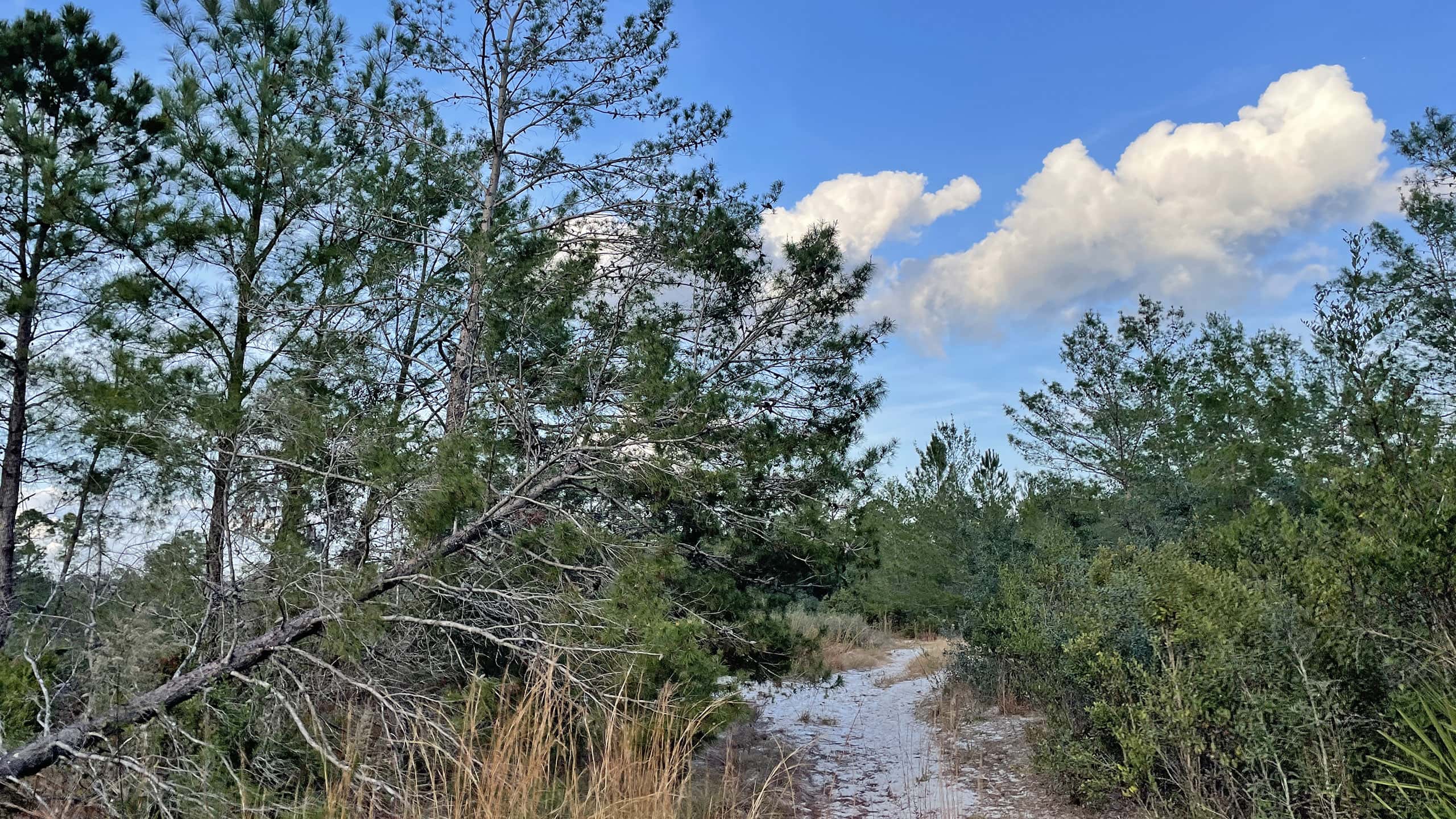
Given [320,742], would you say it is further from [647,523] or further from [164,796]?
[647,523]

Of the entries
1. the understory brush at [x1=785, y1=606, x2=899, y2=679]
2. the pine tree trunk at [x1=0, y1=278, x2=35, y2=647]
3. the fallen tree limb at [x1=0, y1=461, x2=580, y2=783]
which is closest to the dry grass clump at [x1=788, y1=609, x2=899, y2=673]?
the understory brush at [x1=785, y1=606, x2=899, y2=679]

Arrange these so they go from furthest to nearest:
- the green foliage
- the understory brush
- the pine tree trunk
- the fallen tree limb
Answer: the understory brush
the pine tree trunk
the fallen tree limb
the green foliage

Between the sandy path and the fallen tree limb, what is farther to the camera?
the sandy path

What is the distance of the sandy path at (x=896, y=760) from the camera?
243 inches

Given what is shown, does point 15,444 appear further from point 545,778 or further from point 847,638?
point 847,638

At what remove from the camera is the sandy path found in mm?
6180

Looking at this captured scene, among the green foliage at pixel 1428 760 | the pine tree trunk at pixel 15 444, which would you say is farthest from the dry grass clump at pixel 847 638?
the pine tree trunk at pixel 15 444

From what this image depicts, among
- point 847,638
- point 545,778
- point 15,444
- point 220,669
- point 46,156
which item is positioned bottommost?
point 847,638

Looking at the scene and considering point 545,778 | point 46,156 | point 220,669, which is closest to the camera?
point 545,778

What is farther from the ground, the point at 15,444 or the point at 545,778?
the point at 15,444

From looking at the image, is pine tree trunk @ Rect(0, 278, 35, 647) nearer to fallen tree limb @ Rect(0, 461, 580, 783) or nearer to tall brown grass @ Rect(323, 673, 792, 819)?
fallen tree limb @ Rect(0, 461, 580, 783)

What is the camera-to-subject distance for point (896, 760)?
8.19 meters

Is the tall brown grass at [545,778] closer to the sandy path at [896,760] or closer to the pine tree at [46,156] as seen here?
the sandy path at [896,760]

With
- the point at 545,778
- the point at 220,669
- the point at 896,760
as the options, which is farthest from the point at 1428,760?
the point at 220,669
